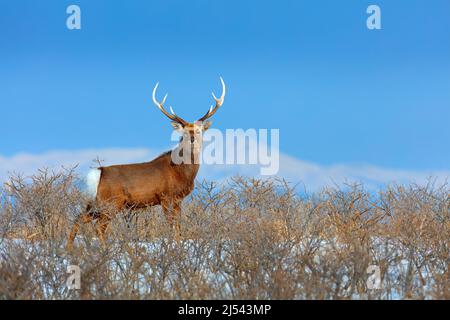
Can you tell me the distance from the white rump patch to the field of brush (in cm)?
94

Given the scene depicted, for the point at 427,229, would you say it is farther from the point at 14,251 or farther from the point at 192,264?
the point at 14,251

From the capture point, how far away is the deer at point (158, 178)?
11.4 metres

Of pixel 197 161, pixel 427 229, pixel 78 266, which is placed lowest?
pixel 78 266

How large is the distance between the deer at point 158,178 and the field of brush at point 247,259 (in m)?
1.08

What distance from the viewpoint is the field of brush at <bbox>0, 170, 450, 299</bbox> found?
6539mm

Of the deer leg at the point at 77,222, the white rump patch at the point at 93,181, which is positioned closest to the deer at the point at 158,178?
the white rump patch at the point at 93,181

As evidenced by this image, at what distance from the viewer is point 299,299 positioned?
6277mm

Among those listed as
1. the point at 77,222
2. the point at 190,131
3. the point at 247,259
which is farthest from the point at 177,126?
the point at 247,259

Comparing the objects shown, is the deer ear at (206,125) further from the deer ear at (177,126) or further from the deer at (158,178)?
the deer ear at (177,126)

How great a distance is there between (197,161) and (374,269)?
5.29 m

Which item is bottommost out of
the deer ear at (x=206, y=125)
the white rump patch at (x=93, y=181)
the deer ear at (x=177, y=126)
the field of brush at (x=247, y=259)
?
the field of brush at (x=247, y=259)

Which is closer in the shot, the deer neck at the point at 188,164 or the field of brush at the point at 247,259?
the field of brush at the point at 247,259
